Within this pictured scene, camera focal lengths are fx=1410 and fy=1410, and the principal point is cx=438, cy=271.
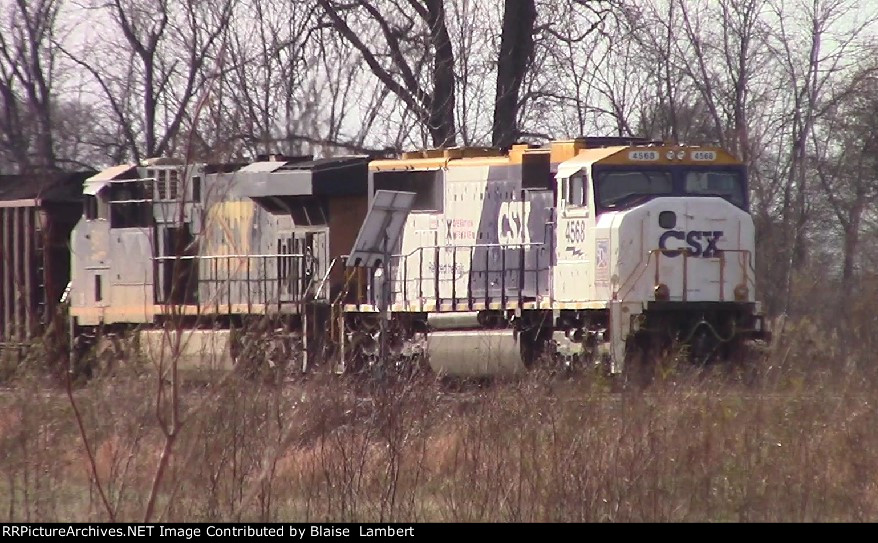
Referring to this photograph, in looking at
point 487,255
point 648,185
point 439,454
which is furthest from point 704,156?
point 439,454

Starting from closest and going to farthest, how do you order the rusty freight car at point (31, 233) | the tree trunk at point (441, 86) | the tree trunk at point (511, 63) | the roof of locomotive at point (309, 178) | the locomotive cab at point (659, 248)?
the locomotive cab at point (659, 248) → the roof of locomotive at point (309, 178) → the rusty freight car at point (31, 233) → the tree trunk at point (441, 86) → the tree trunk at point (511, 63)

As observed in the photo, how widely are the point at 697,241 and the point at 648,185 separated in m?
0.89

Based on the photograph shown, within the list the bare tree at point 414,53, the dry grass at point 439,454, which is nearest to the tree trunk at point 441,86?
the bare tree at point 414,53

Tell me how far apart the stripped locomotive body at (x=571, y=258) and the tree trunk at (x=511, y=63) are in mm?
6501

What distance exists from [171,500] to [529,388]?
361cm

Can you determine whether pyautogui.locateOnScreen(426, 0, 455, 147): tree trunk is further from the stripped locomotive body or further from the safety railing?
the stripped locomotive body

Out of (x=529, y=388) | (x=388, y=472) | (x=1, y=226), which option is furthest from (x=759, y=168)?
(x=388, y=472)

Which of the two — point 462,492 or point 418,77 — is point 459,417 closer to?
point 462,492

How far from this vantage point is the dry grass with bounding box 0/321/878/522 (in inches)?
336

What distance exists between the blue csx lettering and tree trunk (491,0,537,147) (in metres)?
8.19

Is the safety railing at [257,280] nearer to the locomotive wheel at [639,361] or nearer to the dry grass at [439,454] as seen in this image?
the locomotive wheel at [639,361]

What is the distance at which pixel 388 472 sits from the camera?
9266 millimetres

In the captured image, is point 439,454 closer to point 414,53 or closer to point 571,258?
point 571,258

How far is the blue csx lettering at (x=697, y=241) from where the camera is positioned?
16.7 metres
